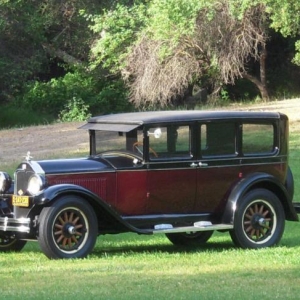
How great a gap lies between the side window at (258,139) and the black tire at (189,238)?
1.26 m

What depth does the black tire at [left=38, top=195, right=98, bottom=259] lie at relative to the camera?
34.1 feet

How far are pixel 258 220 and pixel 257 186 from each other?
41 centimetres

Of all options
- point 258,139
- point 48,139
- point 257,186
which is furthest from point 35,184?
point 48,139

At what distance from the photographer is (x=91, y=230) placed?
10.6 metres

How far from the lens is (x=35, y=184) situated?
1072 cm

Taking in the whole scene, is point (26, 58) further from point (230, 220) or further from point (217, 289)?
point (217, 289)

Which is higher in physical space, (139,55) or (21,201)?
(139,55)

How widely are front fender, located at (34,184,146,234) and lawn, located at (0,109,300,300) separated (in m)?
0.37

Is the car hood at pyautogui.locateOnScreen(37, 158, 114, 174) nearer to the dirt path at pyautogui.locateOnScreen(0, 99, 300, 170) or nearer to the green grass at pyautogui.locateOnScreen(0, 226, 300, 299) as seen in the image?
the green grass at pyautogui.locateOnScreen(0, 226, 300, 299)

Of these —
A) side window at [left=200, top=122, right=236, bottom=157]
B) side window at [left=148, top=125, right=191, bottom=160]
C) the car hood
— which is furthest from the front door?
the car hood

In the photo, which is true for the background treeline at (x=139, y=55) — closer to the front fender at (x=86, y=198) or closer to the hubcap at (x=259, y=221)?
the hubcap at (x=259, y=221)

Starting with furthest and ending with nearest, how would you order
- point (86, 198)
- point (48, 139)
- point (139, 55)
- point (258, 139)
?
point (139, 55) < point (48, 139) < point (258, 139) < point (86, 198)

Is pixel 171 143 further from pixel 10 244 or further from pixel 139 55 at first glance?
pixel 139 55

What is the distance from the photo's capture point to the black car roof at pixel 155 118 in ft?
36.8
